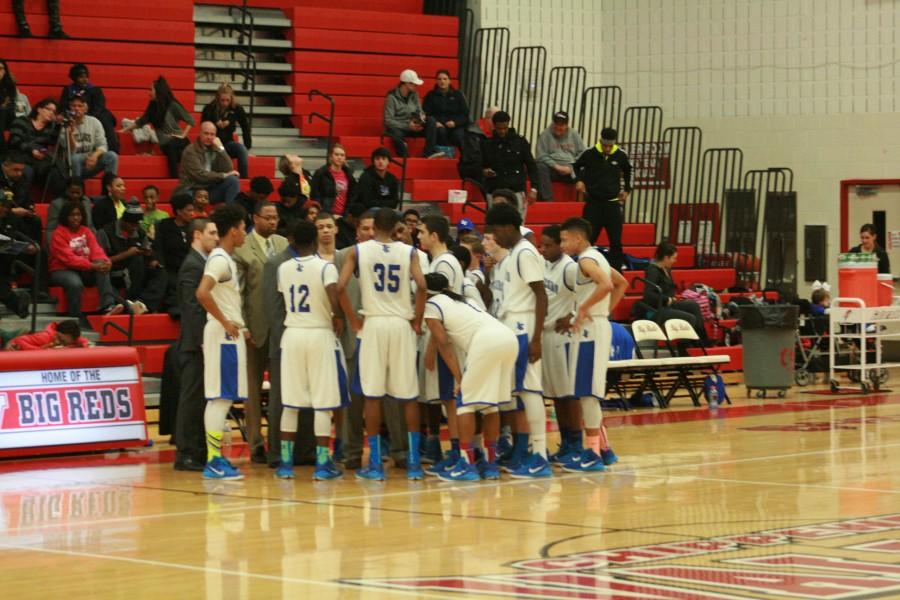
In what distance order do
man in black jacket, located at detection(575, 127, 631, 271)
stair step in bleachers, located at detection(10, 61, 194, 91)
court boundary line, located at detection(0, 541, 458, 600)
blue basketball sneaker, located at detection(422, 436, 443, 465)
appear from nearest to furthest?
court boundary line, located at detection(0, 541, 458, 600) < blue basketball sneaker, located at detection(422, 436, 443, 465) < stair step in bleachers, located at detection(10, 61, 194, 91) < man in black jacket, located at detection(575, 127, 631, 271)

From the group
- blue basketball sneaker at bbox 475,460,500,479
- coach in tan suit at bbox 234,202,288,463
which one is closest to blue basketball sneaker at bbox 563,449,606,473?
blue basketball sneaker at bbox 475,460,500,479

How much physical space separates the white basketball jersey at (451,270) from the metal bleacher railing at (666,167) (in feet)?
38.3

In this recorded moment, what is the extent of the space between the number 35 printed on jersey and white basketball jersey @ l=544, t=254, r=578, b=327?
1186 mm

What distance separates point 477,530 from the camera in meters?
8.84

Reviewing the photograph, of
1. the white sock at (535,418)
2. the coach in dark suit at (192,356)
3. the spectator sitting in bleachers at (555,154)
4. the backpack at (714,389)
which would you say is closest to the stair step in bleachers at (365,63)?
the spectator sitting in bleachers at (555,154)

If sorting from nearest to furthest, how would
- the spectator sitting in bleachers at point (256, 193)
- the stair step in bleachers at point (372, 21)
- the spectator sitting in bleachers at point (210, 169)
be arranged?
the spectator sitting in bleachers at point (256, 193) → the spectator sitting in bleachers at point (210, 169) → the stair step in bleachers at point (372, 21)

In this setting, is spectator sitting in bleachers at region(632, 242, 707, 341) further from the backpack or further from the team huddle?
the team huddle

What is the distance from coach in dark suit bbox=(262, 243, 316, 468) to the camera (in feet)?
39.2

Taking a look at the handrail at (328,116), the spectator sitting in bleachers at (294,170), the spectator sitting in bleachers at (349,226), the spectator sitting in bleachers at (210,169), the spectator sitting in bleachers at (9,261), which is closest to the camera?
the spectator sitting in bleachers at (9,261)

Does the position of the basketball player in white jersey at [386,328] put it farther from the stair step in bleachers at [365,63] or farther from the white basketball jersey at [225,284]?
the stair step in bleachers at [365,63]

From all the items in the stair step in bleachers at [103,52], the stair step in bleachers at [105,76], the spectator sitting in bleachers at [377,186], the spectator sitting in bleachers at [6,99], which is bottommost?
the spectator sitting in bleachers at [377,186]

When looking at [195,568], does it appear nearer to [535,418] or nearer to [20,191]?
[535,418]

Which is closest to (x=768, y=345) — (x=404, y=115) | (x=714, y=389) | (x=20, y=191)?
(x=714, y=389)

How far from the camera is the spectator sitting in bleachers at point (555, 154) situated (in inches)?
869
